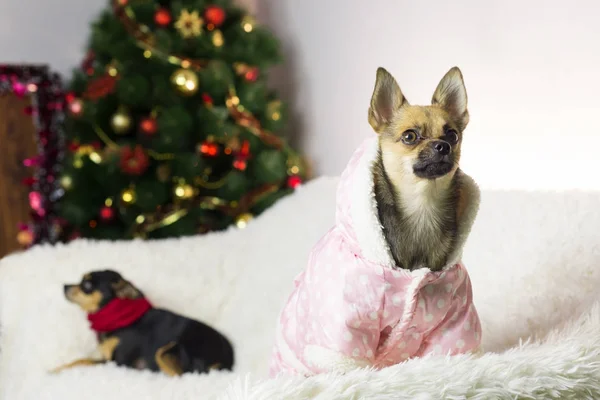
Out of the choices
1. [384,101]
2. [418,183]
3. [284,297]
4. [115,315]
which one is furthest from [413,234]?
[115,315]

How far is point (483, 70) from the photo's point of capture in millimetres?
1473

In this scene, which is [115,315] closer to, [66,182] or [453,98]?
[66,182]

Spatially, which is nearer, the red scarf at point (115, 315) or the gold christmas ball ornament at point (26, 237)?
the red scarf at point (115, 315)

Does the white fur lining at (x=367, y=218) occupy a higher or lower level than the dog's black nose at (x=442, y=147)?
lower

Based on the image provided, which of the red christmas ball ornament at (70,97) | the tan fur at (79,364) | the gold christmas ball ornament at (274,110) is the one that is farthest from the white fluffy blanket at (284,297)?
the red christmas ball ornament at (70,97)

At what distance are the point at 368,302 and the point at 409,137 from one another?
24 centimetres

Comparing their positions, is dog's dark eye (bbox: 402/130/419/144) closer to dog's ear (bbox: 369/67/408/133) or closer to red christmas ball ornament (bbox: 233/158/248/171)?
dog's ear (bbox: 369/67/408/133)

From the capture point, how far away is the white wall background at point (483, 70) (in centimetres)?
128

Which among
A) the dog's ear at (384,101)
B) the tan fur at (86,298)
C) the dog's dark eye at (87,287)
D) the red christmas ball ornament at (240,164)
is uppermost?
the dog's ear at (384,101)

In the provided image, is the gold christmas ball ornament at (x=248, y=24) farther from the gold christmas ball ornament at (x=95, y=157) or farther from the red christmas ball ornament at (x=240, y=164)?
the gold christmas ball ornament at (x=95, y=157)

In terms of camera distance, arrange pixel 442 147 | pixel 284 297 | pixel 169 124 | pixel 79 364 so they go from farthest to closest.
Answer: pixel 169 124 < pixel 284 297 < pixel 79 364 < pixel 442 147

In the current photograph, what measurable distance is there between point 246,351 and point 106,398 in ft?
1.27

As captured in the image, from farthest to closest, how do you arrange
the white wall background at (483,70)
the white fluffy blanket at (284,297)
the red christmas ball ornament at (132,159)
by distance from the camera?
the red christmas ball ornament at (132,159) < the white wall background at (483,70) < the white fluffy blanket at (284,297)

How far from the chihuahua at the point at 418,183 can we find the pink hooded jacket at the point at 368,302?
2 cm
